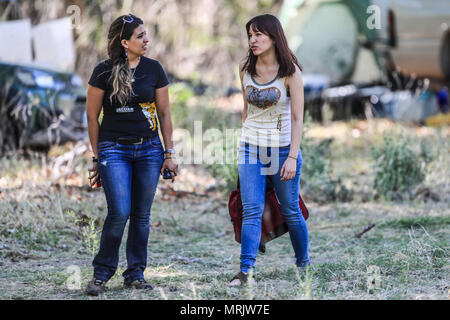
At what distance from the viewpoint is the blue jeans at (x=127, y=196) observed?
417 centimetres

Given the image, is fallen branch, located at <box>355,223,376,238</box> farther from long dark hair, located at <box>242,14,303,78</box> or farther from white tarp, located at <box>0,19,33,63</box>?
white tarp, located at <box>0,19,33,63</box>

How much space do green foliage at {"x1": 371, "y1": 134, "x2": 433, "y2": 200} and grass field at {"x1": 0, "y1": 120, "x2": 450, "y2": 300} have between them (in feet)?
0.49

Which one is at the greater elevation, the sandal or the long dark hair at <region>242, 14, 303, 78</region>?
the long dark hair at <region>242, 14, 303, 78</region>

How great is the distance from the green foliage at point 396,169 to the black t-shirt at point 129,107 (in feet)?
11.8

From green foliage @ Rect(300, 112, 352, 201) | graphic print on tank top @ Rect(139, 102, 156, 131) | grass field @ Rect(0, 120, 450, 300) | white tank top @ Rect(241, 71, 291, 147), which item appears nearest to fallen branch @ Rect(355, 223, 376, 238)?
grass field @ Rect(0, 120, 450, 300)

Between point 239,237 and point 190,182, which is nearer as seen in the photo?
point 239,237

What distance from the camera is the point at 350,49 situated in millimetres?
12555

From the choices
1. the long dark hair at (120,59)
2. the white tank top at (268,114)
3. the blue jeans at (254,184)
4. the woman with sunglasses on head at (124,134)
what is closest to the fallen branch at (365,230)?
the blue jeans at (254,184)

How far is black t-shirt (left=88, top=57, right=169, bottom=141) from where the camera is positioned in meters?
4.20

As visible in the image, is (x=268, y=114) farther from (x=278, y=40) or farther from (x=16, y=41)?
(x=16, y=41)
